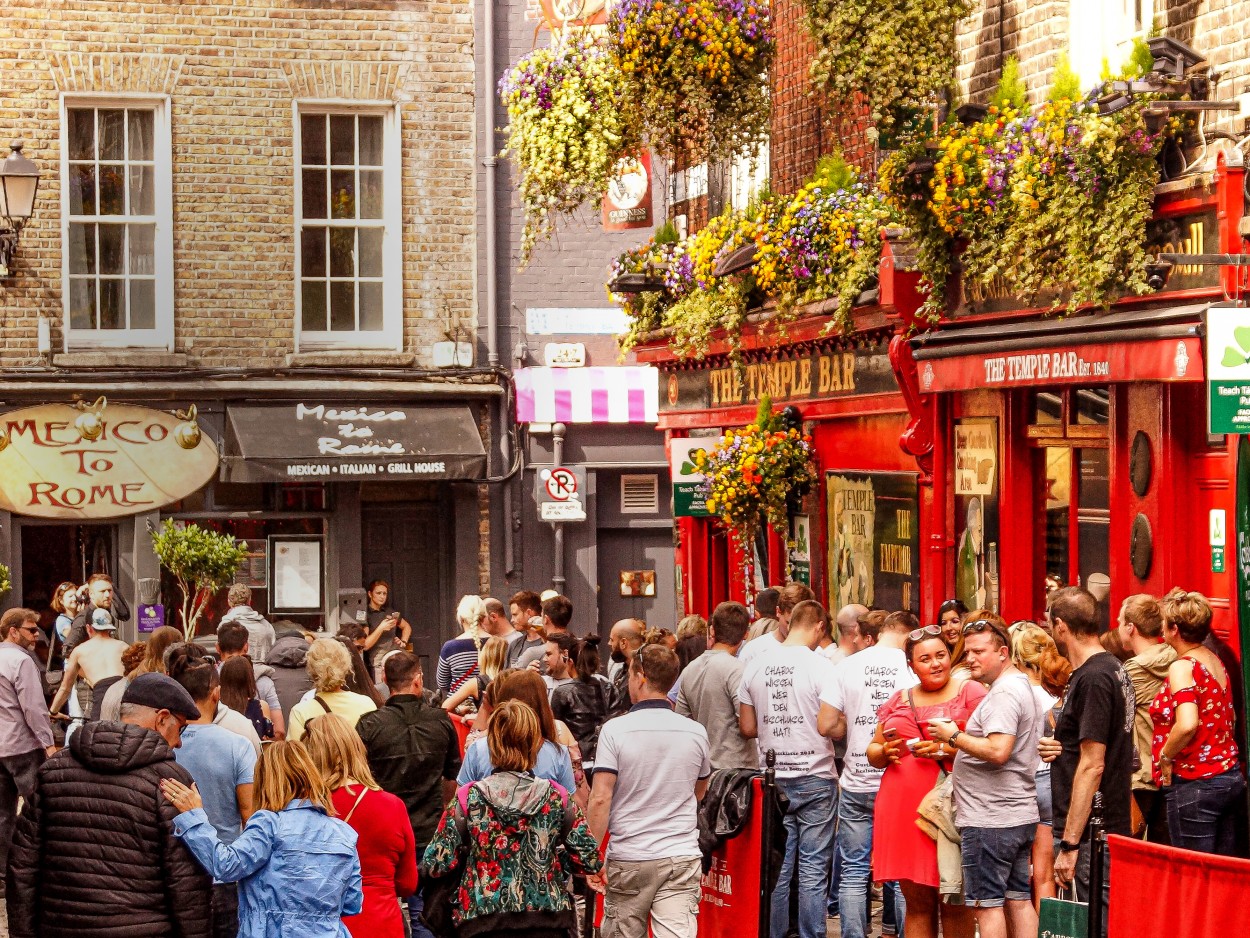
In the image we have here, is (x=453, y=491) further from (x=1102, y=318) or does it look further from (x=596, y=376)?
(x=1102, y=318)

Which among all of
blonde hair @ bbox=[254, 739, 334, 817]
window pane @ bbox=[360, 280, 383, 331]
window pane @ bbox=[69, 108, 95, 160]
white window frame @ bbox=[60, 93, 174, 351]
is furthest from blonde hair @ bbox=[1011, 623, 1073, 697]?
window pane @ bbox=[69, 108, 95, 160]

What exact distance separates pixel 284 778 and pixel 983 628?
344cm

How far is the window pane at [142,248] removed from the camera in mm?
20203

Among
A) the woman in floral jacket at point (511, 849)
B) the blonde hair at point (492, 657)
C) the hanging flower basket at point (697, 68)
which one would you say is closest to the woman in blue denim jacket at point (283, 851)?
the woman in floral jacket at point (511, 849)

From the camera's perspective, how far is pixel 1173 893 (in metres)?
6.22

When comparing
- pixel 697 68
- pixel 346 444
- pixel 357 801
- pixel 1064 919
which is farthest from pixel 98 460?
pixel 1064 919

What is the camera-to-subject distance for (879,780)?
9320mm

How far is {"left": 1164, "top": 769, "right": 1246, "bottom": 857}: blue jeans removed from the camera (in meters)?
8.42

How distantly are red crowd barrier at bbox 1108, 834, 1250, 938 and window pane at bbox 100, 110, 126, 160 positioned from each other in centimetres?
1602

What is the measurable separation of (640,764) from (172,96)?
46.3 ft

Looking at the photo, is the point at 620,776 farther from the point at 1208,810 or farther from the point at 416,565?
the point at 416,565

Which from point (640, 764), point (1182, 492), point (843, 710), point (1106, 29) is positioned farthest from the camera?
point (1106, 29)

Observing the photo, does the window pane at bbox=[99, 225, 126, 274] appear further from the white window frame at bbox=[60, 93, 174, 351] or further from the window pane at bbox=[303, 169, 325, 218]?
the window pane at bbox=[303, 169, 325, 218]

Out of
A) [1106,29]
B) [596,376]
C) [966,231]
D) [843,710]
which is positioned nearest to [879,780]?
[843,710]
